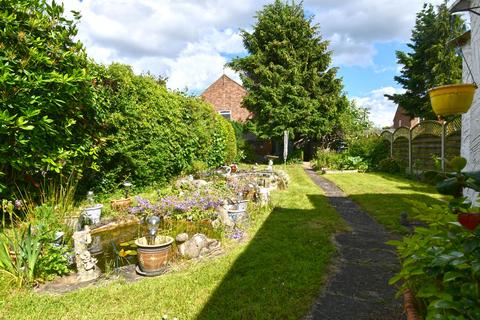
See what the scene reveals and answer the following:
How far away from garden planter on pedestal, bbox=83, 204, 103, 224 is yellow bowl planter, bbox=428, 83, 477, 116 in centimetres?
609

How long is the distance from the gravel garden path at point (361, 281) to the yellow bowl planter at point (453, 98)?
6.83 ft

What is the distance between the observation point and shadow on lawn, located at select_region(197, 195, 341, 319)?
299cm

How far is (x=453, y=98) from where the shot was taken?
3109mm

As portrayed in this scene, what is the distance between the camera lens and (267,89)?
19031 mm

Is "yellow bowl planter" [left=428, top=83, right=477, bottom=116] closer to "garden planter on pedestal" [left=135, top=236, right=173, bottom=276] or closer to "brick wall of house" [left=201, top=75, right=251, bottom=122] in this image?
"garden planter on pedestal" [left=135, top=236, right=173, bottom=276]

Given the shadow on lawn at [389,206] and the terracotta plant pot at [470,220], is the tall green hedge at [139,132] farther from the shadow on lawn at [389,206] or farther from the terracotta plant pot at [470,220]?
the terracotta plant pot at [470,220]

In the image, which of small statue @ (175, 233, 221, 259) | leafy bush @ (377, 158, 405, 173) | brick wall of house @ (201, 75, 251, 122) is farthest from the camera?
brick wall of house @ (201, 75, 251, 122)

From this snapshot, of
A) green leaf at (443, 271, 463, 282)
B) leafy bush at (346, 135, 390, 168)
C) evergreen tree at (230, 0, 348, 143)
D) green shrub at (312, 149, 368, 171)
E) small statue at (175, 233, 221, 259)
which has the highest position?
evergreen tree at (230, 0, 348, 143)

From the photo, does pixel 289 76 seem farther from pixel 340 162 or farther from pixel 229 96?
pixel 229 96

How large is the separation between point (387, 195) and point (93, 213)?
779cm

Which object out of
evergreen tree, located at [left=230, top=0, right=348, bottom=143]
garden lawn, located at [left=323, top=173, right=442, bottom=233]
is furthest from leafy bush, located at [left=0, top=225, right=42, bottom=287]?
evergreen tree, located at [left=230, top=0, right=348, bottom=143]

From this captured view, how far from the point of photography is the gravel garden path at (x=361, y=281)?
289cm

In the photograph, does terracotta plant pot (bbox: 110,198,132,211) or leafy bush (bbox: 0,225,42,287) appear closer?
leafy bush (bbox: 0,225,42,287)

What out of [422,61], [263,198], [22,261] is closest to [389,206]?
[263,198]
